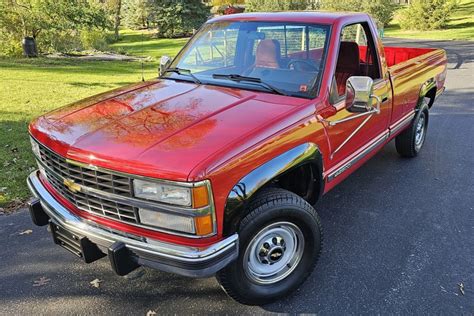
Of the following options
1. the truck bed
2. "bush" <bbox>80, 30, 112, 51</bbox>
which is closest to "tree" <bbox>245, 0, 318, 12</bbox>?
"bush" <bbox>80, 30, 112, 51</bbox>

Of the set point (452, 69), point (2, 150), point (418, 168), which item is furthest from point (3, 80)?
point (452, 69)

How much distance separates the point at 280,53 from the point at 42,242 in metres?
2.72

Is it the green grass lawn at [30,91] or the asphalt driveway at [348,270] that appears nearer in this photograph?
the asphalt driveway at [348,270]

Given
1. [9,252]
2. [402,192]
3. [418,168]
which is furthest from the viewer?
[418,168]

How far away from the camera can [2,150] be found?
5766 mm

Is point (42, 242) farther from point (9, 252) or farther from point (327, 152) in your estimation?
point (327, 152)

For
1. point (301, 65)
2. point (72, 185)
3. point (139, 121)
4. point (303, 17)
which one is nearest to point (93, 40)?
point (303, 17)

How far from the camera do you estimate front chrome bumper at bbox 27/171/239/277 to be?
2.32m

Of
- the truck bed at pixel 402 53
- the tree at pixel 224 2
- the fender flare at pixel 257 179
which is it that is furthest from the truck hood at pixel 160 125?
the tree at pixel 224 2

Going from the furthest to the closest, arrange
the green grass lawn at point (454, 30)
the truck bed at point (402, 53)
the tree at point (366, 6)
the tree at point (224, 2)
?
the tree at point (224, 2)
the tree at point (366, 6)
the green grass lawn at point (454, 30)
the truck bed at point (402, 53)

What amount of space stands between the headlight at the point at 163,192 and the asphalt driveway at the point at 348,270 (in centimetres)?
100

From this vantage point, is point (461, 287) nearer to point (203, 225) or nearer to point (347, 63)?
point (203, 225)

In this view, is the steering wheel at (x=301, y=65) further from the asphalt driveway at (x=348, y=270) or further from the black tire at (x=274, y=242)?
the asphalt driveway at (x=348, y=270)

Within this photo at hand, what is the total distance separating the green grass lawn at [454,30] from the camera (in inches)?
946
